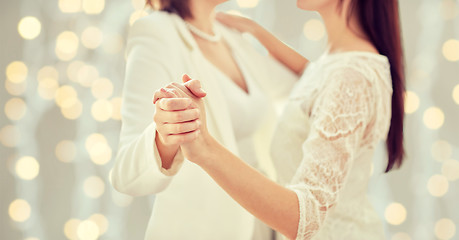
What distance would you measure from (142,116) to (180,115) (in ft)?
0.72

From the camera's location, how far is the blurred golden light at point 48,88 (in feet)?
4.97

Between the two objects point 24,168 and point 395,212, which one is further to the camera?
point 395,212

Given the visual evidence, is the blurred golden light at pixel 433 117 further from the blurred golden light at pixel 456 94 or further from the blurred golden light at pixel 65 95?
the blurred golden light at pixel 65 95

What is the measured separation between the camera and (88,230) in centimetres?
154

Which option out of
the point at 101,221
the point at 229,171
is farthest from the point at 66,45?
the point at 229,171

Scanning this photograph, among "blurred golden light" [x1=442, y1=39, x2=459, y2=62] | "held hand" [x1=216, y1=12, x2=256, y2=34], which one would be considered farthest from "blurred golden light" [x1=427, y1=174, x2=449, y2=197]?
"held hand" [x1=216, y1=12, x2=256, y2=34]

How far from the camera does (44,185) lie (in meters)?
1.55

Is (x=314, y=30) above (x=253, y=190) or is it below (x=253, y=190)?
below

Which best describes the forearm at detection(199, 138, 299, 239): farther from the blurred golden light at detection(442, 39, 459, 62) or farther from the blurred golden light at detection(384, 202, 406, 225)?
the blurred golden light at detection(442, 39, 459, 62)

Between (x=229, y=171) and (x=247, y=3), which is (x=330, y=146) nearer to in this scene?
(x=229, y=171)

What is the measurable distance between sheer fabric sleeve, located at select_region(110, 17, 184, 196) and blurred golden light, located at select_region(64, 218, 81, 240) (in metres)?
0.90

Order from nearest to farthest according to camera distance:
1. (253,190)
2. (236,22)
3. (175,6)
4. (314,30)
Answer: (253,190), (175,6), (236,22), (314,30)

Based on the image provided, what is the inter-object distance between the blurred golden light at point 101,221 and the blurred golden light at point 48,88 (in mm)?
433

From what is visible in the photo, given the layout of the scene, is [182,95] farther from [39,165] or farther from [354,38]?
[39,165]
